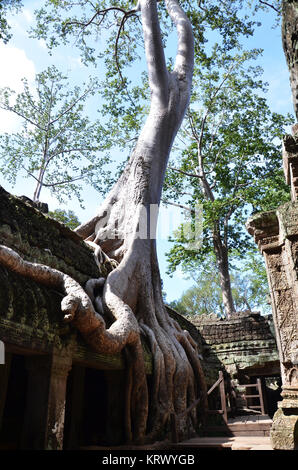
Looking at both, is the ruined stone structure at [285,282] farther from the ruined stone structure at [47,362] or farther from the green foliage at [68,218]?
the green foliage at [68,218]

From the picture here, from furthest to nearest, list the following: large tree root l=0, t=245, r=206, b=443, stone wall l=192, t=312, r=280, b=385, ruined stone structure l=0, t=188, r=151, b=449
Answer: stone wall l=192, t=312, r=280, b=385
large tree root l=0, t=245, r=206, b=443
ruined stone structure l=0, t=188, r=151, b=449

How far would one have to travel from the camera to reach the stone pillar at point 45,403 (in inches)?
115

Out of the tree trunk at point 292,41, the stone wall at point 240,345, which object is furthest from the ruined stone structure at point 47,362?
the stone wall at point 240,345

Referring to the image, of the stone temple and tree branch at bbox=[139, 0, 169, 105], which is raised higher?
tree branch at bbox=[139, 0, 169, 105]

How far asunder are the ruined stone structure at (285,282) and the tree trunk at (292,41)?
469 millimetres

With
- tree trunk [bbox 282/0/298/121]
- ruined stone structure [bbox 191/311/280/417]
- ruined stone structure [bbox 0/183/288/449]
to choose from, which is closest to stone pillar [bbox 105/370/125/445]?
ruined stone structure [bbox 0/183/288/449]

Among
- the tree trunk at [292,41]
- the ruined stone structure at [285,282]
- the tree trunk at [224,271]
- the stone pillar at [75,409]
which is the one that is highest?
the tree trunk at [224,271]

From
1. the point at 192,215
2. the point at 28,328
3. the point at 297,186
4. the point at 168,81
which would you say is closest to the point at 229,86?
the point at 192,215

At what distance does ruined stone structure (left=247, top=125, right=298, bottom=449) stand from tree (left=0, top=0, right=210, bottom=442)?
5.35 feet

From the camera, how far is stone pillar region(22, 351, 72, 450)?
2.93 m

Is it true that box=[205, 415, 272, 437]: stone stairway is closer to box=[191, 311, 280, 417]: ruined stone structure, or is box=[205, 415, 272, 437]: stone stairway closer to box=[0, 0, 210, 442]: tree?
box=[0, 0, 210, 442]: tree

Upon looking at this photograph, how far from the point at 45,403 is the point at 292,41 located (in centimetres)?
329

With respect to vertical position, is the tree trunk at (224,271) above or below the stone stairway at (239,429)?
above

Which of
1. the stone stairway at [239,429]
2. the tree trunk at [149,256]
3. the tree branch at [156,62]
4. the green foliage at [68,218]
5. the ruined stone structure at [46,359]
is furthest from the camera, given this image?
the green foliage at [68,218]
